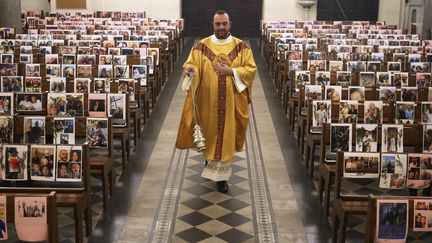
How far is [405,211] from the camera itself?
17.5 feet

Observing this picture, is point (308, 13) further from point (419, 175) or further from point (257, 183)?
point (419, 175)

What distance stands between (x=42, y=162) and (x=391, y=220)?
3.45 metres

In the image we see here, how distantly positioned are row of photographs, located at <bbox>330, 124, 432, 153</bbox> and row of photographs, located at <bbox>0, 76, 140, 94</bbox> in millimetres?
3637

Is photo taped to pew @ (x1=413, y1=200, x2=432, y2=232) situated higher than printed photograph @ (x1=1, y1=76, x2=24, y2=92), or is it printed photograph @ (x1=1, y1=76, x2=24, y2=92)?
printed photograph @ (x1=1, y1=76, x2=24, y2=92)

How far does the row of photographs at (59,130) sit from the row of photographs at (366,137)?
8.96 feet

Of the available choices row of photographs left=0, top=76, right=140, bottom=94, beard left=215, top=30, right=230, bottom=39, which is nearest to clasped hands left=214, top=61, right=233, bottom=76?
beard left=215, top=30, right=230, bottom=39

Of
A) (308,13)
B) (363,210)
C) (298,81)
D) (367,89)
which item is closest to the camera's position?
(363,210)

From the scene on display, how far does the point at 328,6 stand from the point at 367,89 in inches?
678

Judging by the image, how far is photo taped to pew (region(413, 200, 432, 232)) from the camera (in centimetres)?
534

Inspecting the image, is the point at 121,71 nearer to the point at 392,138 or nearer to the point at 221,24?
the point at 221,24

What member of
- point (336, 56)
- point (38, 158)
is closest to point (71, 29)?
point (336, 56)

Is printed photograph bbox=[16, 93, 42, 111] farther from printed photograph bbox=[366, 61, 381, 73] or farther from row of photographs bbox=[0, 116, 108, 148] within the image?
printed photograph bbox=[366, 61, 381, 73]

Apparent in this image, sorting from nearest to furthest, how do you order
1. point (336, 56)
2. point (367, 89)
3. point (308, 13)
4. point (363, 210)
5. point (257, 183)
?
point (363, 210), point (257, 183), point (367, 89), point (336, 56), point (308, 13)

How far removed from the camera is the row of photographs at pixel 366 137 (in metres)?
7.74
